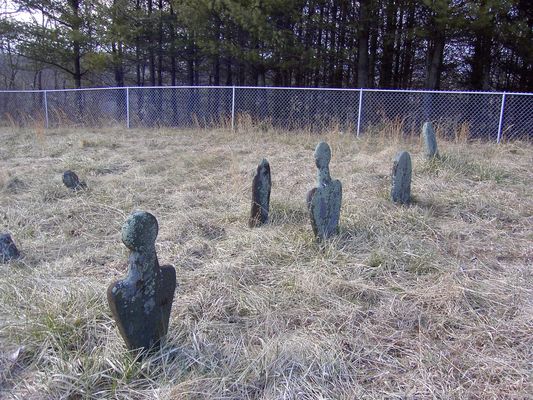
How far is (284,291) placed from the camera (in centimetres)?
246

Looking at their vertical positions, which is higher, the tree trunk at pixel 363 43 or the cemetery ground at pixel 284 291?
the tree trunk at pixel 363 43

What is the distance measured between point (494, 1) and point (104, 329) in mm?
9138

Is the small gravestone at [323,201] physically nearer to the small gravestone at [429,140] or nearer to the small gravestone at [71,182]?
the small gravestone at [429,140]

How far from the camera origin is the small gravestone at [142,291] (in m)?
1.70

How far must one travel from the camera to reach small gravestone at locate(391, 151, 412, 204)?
391 cm

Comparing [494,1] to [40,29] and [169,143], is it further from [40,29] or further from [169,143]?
[40,29]

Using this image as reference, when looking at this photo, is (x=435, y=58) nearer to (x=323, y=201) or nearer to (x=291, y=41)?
(x=291, y=41)

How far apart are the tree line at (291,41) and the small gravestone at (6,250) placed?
7906 mm

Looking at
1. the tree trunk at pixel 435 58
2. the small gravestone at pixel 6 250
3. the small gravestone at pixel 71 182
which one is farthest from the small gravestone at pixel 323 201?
the tree trunk at pixel 435 58

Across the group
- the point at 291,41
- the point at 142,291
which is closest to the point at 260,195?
the point at 142,291

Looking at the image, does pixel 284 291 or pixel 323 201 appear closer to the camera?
pixel 284 291

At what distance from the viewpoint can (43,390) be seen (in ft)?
5.31

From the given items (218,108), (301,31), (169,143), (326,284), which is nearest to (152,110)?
(218,108)

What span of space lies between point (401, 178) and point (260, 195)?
1528 millimetres
